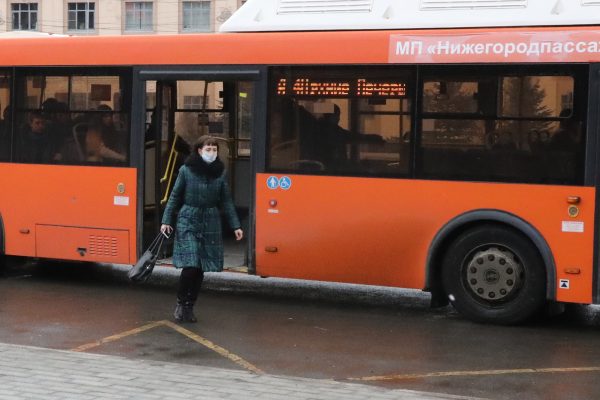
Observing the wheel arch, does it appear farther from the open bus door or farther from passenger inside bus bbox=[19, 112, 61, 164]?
passenger inside bus bbox=[19, 112, 61, 164]

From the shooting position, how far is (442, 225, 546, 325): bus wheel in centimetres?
951

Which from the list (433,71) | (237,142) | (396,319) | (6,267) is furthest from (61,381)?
(6,267)

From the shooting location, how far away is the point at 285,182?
34.7 ft

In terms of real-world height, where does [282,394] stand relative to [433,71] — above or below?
below

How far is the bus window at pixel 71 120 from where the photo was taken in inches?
454

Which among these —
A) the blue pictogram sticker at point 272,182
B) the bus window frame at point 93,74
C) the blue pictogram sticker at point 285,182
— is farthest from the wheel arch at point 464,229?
the bus window frame at point 93,74

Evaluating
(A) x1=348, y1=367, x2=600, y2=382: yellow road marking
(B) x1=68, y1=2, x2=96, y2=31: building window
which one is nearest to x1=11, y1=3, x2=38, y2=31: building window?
(B) x1=68, y1=2, x2=96, y2=31: building window

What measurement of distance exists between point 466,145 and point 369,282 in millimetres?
1619

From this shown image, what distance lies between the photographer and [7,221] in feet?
40.0

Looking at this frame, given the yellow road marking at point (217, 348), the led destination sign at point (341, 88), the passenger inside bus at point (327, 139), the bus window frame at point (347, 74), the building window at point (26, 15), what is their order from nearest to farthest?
the yellow road marking at point (217, 348), the bus window frame at point (347, 74), the led destination sign at point (341, 88), the passenger inside bus at point (327, 139), the building window at point (26, 15)

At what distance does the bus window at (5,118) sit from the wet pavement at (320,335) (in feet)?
4.94

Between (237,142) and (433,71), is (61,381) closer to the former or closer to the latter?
(433,71)

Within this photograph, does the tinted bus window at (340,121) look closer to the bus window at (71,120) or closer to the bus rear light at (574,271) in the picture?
the bus rear light at (574,271)

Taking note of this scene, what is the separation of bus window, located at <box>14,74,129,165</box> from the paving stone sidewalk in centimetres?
440
